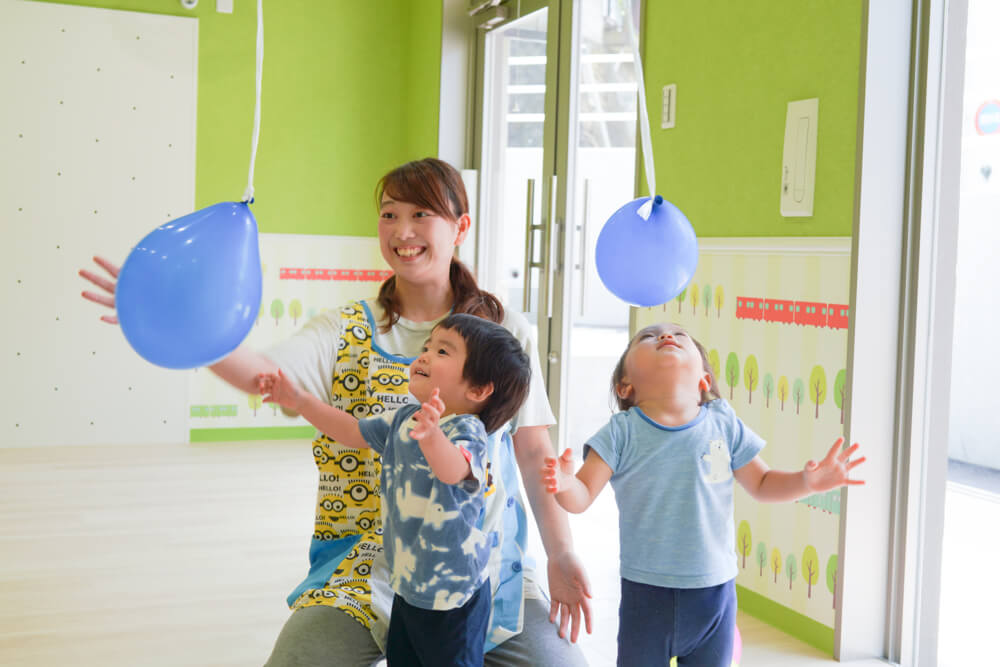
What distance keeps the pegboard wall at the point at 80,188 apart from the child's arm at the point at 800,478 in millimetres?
4139

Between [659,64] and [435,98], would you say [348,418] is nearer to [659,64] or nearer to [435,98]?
[659,64]

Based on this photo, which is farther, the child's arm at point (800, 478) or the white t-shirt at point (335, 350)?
the white t-shirt at point (335, 350)

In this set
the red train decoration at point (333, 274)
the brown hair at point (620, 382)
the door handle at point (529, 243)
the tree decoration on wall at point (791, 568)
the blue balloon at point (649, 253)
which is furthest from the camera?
the red train decoration at point (333, 274)

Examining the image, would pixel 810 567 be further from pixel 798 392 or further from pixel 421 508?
pixel 421 508

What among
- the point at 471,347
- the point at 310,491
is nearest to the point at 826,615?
the point at 471,347

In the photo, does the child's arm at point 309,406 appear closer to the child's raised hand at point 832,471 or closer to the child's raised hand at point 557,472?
the child's raised hand at point 557,472

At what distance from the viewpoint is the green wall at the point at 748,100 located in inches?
96.2

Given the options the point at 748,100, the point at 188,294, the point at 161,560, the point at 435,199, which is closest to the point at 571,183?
the point at 748,100

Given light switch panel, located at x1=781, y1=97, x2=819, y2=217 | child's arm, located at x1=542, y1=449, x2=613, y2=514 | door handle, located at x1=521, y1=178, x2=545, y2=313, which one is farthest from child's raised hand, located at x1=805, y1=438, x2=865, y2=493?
door handle, located at x1=521, y1=178, x2=545, y2=313

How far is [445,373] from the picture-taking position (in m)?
1.31

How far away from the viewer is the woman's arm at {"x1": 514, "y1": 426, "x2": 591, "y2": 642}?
4.99ft

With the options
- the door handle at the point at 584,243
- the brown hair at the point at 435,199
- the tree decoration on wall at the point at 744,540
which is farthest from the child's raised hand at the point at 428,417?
the door handle at the point at 584,243

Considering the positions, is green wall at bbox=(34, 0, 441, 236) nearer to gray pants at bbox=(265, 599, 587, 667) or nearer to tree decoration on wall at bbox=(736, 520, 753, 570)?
tree decoration on wall at bbox=(736, 520, 753, 570)

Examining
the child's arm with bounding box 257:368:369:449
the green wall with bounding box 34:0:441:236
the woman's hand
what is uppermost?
the green wall with bounding box 34:0:441:236
